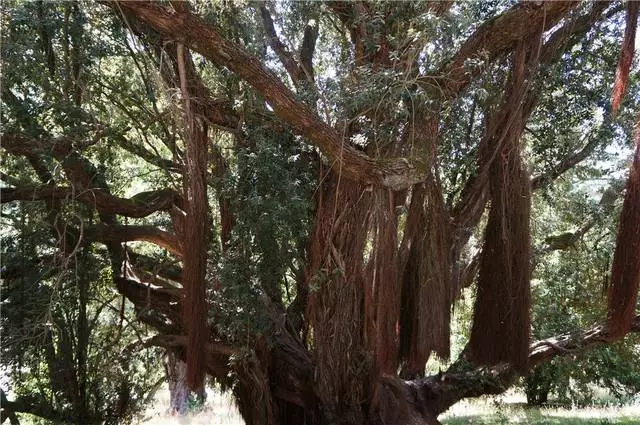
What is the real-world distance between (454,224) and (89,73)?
135 inches

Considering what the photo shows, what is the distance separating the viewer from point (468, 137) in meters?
5.14

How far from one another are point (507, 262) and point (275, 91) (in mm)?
2328

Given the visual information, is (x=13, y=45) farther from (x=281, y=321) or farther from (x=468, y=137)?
(x=468, y=137)

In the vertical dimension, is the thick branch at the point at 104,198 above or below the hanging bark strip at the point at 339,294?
above

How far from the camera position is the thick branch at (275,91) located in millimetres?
3461

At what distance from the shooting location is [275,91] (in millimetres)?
3801

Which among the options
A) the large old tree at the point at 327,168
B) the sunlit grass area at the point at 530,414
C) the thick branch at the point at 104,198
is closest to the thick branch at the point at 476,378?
the large old tree at the point at 327,168

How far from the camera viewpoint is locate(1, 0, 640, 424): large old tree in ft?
13.6

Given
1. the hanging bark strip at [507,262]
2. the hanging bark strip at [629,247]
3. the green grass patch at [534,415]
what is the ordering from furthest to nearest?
the green grass patch at [534,415] → the hanging bark strip at [507,262] → the hanging bark strip at [629,247]

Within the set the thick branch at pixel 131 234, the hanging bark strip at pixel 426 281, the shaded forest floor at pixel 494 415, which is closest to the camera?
the hanging bark strip at pixel 426 281

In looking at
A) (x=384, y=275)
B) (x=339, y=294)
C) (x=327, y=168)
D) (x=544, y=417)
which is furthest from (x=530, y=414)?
(x=327, y=168)

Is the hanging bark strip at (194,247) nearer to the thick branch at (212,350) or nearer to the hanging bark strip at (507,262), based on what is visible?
the thick branch at (212,350)

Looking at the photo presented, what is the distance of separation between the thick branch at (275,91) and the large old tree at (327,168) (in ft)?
0.04

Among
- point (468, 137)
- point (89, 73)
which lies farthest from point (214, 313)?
point (468, 137)
